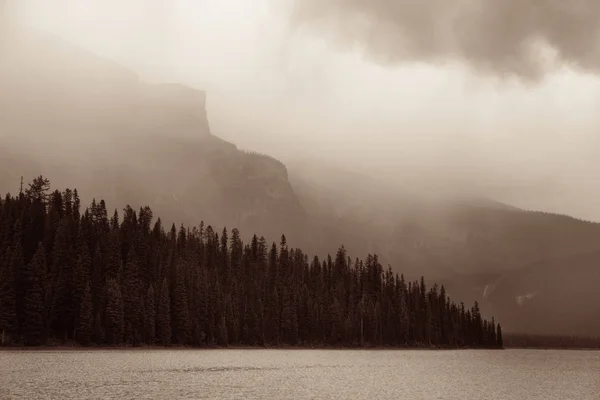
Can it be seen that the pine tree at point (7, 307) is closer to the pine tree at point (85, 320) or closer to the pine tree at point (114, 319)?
the pine tree at point (85, 320)

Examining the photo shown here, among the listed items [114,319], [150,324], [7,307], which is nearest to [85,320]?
[114,319]

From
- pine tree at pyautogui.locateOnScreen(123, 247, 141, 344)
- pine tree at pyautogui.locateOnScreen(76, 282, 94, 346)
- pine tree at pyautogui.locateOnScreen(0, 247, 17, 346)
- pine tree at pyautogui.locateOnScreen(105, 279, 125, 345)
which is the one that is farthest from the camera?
pine tree at pyautogui.locateOnScreen(123, 247, 141, 344)

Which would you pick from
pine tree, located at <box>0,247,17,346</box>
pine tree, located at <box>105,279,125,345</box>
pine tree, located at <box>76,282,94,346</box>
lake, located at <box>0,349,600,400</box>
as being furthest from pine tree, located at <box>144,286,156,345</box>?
lake, located at <box>0,349,600,400</box>

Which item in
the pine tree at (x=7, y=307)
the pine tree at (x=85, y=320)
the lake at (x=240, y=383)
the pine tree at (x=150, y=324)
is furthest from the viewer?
the pine tree at (x=150, y=324)

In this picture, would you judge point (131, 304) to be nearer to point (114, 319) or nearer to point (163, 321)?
point (114, 319)

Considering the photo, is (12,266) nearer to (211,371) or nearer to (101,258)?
(101,258)

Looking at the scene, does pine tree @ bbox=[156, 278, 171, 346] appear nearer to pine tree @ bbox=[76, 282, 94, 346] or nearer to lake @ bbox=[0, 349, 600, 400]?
pine tree @ bbox=[76, 282, 94, 346]

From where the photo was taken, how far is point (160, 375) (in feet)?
285

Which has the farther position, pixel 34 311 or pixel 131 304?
pixel 131 304

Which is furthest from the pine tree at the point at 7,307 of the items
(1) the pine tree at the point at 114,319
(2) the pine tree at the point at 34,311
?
(1) the pine tree at the point at 114,319

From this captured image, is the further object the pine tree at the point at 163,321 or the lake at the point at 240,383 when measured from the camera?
the pine tree at the point at 163,321

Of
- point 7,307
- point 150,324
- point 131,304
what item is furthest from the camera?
point 150,324

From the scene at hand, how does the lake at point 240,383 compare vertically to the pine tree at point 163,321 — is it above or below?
below

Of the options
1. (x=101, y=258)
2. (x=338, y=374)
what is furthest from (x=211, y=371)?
(x=101, y=258)
